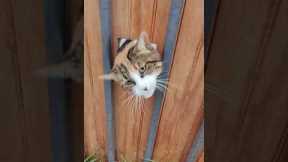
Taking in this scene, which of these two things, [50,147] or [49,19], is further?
[50,147]

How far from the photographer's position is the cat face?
0.83 metres

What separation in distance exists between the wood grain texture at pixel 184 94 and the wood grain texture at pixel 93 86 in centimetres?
16

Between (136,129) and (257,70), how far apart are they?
345mm

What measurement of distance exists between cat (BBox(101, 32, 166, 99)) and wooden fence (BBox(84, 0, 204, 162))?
19mm

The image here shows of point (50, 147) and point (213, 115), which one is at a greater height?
point (213, 115)

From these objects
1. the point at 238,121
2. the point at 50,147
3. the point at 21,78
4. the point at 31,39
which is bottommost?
the point at 50,147

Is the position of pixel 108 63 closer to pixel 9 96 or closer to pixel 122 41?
pixel 122 41

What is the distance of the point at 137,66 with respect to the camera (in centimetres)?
85

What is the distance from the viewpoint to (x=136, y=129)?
3.10 ft

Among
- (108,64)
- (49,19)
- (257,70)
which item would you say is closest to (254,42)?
(257,70)

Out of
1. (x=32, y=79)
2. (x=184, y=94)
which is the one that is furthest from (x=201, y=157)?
(x=32, y=79)

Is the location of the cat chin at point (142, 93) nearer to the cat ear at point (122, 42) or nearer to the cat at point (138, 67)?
the cat at point (138, 67)

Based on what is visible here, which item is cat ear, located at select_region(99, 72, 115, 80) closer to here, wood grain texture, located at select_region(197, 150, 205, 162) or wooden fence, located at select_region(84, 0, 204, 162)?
wooden fence, located at select_region(84, 0, 204, 162)

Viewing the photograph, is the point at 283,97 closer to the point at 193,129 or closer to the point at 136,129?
the point at 193,129
